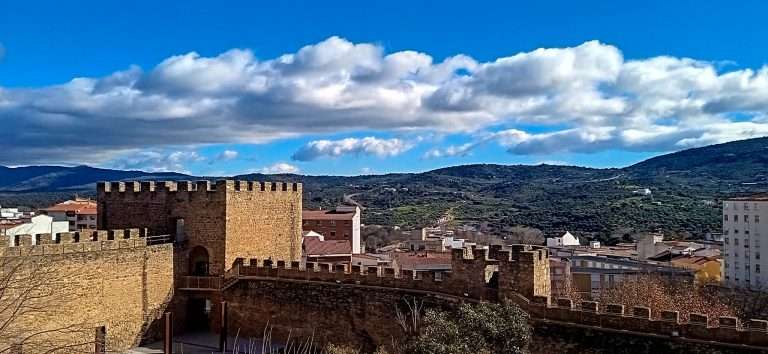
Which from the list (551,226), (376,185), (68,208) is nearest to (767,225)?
(551,226)

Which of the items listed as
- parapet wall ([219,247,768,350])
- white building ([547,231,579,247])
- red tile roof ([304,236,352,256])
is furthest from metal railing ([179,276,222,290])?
white building ([547,231,579,247])

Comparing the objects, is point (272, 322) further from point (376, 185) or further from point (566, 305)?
point (376, 185)

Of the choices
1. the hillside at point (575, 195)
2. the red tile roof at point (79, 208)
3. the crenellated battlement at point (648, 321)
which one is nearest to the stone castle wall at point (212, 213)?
the crenellated battlement at point (648, 321)

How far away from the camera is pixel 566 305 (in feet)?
60.8

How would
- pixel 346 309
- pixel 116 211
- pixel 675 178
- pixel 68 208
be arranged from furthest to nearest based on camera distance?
1. pixel 675 178
2. pixel 68 208
3. pixel 116 211
4. pixel 346 309

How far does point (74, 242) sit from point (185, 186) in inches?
194

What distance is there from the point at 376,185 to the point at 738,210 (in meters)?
131

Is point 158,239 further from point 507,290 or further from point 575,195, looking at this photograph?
point 575,195

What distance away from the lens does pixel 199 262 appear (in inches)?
1031

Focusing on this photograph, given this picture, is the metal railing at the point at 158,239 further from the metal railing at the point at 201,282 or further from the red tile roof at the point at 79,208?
the red tile roof at the point at 79,208

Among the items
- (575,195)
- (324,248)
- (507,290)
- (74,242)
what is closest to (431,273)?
(507,290)

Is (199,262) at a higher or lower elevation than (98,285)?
higher

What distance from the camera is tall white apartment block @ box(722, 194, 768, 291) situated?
209 ft

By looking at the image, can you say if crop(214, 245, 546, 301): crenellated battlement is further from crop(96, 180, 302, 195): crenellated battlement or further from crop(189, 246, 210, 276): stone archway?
crop(96, 180, 302, 195): crenellated battlement
